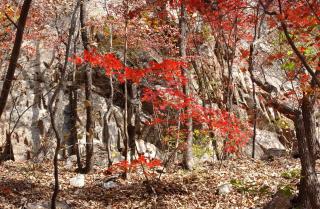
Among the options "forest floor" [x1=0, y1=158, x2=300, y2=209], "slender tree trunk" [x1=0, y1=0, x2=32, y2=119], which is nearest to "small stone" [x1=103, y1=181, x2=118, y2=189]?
"forest floor" [x1=0, y1=158, x2=300, y2=209]

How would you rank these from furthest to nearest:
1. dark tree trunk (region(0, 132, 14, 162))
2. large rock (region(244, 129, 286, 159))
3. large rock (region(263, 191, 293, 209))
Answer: large rock (region(244, 129, 286, 159))
dark tree trunk (region(0, 132, 14, 162))
large rock (region(263, 191, 293, 209))

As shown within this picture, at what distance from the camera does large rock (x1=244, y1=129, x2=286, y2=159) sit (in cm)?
2095

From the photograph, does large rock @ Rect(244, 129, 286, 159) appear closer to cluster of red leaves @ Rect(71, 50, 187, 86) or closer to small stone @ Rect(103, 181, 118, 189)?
cluster of red leaves @ Rect(71, 50, 187, 86)

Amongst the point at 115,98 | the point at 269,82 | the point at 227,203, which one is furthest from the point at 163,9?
the point at 227,203

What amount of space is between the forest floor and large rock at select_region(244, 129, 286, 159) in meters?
7.25

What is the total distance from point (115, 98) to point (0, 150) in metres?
5.79

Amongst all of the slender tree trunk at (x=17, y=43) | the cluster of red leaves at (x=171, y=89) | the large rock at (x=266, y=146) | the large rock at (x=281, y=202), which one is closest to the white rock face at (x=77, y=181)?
the cluster of red leaves at (x=171, y=89)

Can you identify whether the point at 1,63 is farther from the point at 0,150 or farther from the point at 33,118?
the point at 0,150

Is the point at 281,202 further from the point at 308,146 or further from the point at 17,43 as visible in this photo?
the point at 17,43

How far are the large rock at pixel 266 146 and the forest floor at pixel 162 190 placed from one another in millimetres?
7253

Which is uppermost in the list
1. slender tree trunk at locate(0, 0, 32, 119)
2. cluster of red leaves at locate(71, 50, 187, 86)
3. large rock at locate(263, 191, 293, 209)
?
cluster of red leaves at locate(71, 50, 187, 86)

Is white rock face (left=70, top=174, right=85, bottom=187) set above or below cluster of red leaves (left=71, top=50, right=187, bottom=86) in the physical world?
below

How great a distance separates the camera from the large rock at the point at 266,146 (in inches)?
825

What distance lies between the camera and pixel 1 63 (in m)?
17.5
